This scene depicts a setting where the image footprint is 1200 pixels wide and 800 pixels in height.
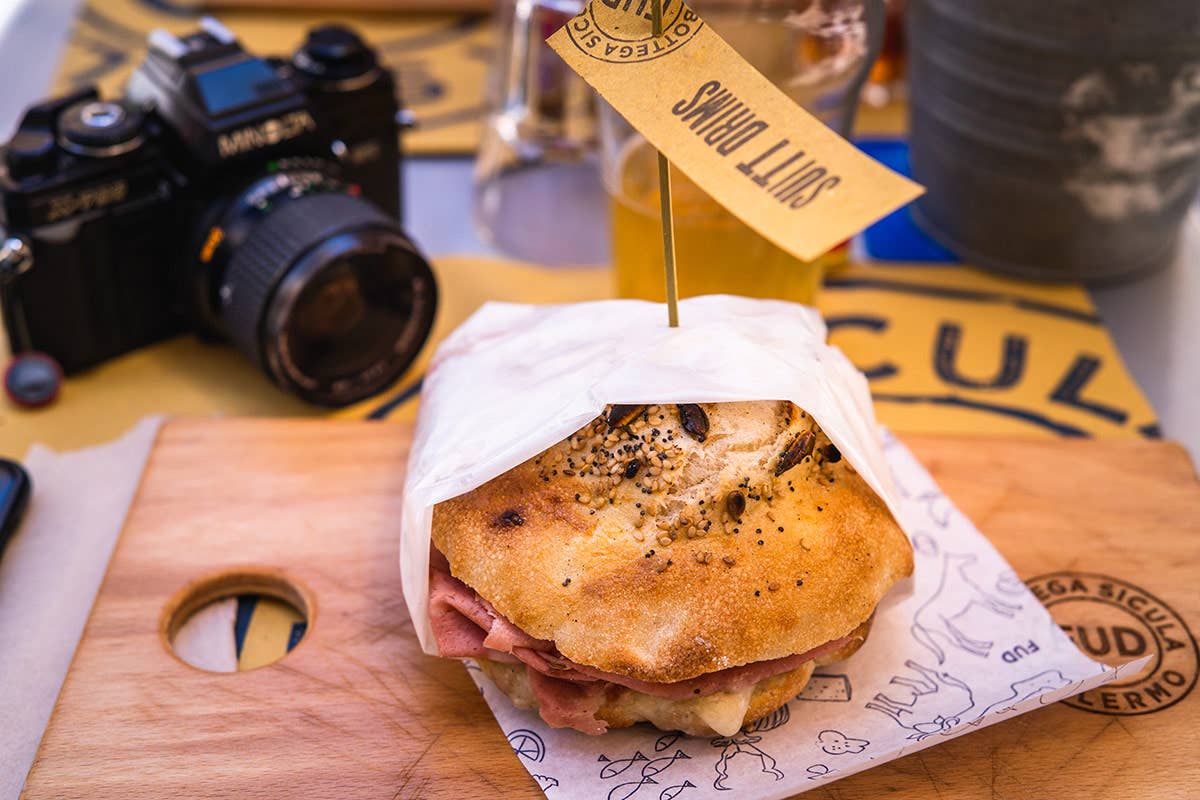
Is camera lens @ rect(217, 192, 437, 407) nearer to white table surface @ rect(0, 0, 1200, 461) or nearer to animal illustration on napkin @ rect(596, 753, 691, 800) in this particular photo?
white table surface @ rect(0, 0, 1200, 461)

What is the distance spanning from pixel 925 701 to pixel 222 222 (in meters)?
0.89

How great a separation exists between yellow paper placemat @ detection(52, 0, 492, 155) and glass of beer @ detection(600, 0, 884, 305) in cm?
56

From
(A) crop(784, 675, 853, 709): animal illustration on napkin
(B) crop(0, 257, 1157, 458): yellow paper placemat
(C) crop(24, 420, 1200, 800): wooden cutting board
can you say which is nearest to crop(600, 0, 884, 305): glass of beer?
(B) crop(0, 257, 1157, 458): yellow paper placemat

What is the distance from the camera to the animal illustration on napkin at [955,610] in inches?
41.8

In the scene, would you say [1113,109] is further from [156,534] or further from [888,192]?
[156,534]

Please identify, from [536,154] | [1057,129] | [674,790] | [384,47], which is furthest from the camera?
[384,47]

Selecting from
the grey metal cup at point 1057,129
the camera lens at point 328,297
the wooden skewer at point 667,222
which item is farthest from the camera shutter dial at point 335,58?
the grey metal cup at point 1057,129

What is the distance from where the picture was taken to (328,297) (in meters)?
1.34

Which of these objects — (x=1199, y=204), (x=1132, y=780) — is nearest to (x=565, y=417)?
(x=1132, y=780)

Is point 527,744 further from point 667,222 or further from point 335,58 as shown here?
point 335,58

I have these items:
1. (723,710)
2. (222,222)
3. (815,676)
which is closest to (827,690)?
(815,676)

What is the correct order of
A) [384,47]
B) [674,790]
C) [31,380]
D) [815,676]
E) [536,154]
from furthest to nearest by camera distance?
[384,47] → [536,154] → [31,380] → [815,676] → [674,790]

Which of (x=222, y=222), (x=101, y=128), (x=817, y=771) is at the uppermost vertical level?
(x=101, y=128)

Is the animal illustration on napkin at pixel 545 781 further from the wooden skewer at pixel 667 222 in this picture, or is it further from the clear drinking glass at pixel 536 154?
the clear drinking glass at pixel 536 154
